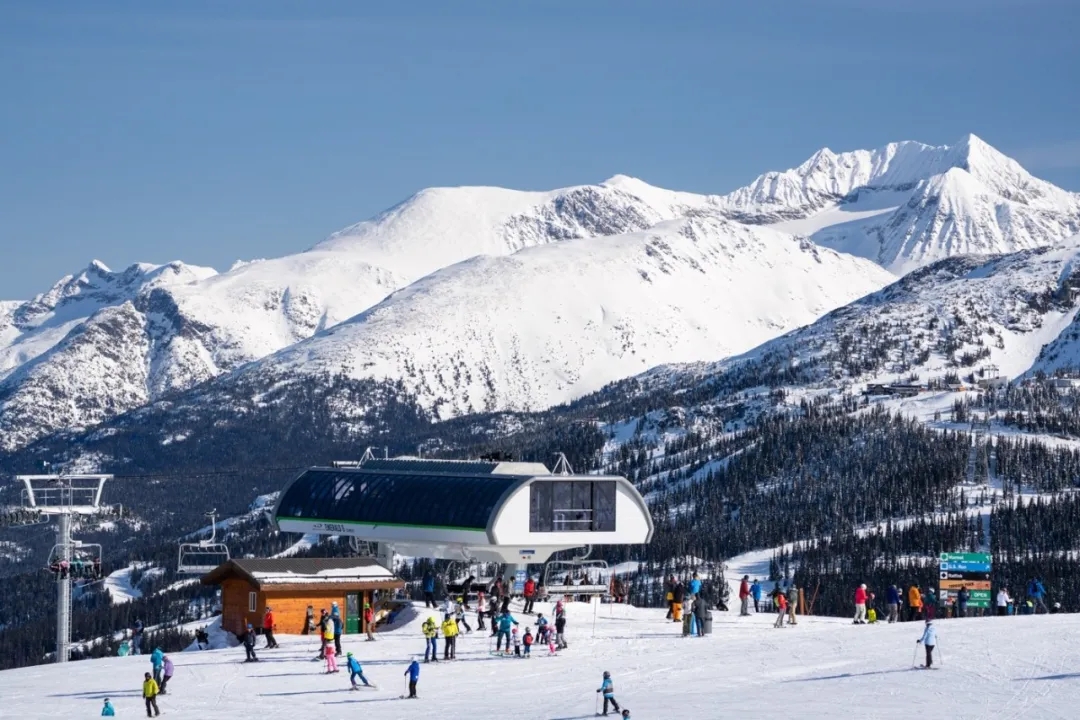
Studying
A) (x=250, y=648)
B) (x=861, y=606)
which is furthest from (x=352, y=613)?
(x=861, y=606)

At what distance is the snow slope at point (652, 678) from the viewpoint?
67312mm

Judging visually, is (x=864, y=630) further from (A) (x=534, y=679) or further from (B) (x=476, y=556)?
(B) (x=476, y=556)

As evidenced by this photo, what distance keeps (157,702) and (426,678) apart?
10.6 metres

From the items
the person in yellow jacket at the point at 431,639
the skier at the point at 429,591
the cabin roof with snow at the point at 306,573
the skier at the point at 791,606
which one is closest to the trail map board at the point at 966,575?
the skier at the point at 791,606

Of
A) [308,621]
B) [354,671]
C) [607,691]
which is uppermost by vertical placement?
[308,621]

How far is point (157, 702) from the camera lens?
7200 cm

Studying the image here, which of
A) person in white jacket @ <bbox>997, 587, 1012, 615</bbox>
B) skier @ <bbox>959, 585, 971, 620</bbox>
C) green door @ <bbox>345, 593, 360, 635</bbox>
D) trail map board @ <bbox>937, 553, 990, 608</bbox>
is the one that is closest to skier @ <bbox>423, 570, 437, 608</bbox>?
green door @ <bbox>345, 593, 360, 635</bbox>

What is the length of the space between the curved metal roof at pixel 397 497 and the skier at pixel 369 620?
44.4ft

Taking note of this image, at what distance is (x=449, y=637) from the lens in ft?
258

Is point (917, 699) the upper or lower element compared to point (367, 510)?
lower

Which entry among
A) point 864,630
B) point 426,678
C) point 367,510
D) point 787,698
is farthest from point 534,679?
point 367,510

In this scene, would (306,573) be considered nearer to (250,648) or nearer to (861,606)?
(250,648)

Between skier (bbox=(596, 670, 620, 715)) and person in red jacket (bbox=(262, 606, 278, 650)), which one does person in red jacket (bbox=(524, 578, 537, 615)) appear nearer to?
person in red jacket (bbox=(262, 606, 278, 650))

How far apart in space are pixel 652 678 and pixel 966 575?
Answer: 96.1 feet
